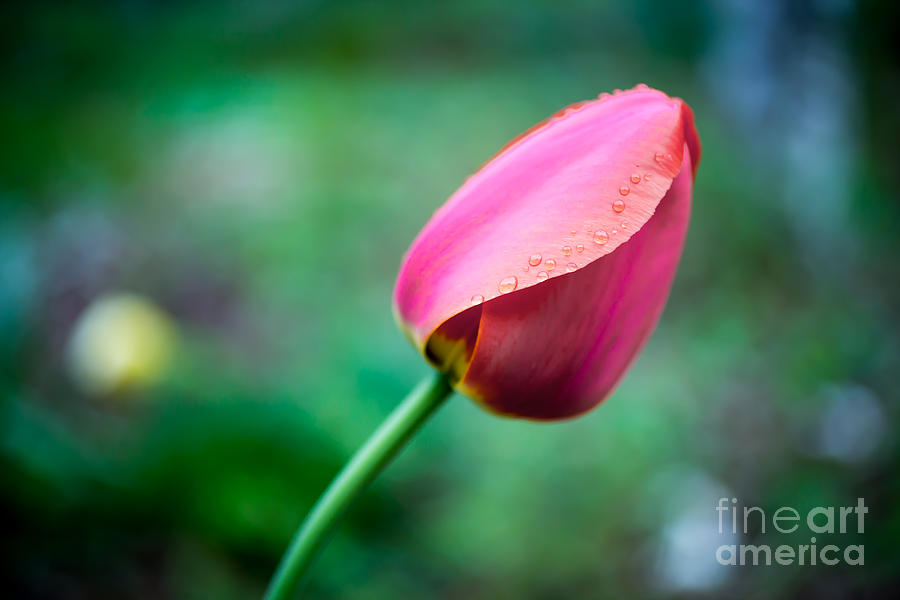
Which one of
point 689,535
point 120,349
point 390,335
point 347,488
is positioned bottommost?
point 347,488

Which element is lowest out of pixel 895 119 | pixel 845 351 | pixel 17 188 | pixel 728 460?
pixel 728 460

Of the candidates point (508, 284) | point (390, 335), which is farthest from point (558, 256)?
point (390, 335)

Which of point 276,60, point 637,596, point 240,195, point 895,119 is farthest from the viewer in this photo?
point 276,60

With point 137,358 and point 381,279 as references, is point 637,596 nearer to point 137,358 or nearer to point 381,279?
point 137,358

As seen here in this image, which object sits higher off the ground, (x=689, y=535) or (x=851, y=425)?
(x=851, y=425)

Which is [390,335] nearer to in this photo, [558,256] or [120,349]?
[120,349]

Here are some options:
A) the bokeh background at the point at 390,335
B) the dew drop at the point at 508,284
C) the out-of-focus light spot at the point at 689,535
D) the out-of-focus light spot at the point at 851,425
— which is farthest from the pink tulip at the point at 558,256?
the out-of-focus light spot at the point at 851,425

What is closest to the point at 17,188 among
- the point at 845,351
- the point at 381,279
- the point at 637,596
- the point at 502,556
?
the point at 381,279
